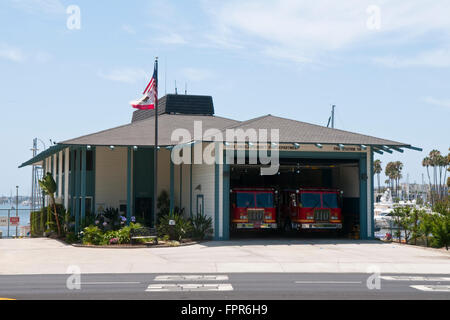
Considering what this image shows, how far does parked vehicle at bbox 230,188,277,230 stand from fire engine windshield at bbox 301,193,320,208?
5.42 feet

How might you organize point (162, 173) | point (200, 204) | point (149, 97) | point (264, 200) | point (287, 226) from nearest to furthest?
1. point (149, 97)
2. point (264, 200)
3. point (200, 204)
4. point (287, 226)
5. point (162, 173)

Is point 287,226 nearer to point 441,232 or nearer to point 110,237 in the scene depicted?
point 441,232

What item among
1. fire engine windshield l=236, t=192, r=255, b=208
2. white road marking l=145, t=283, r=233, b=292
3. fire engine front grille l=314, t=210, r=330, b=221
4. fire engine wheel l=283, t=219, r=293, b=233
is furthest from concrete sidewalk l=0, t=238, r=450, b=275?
fire engine wheel l=283, t=219, r=293, b=233

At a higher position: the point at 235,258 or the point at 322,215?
the point at 322,215

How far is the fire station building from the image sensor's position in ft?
92.9

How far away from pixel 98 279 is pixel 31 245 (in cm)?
1305

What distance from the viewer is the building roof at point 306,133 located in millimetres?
28672

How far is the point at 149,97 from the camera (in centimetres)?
2688

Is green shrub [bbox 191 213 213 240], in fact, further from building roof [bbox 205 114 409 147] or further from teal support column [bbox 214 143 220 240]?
building roof [bbox 205 114 409 147]

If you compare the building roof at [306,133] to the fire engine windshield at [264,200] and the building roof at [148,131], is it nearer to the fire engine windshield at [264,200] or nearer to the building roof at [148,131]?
the fire engine windshield at [264,200]

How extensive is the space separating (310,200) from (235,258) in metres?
10.0

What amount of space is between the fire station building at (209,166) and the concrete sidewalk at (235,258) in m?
3.19

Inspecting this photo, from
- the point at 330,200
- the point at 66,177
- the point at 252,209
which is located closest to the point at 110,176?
the point at 66,177
